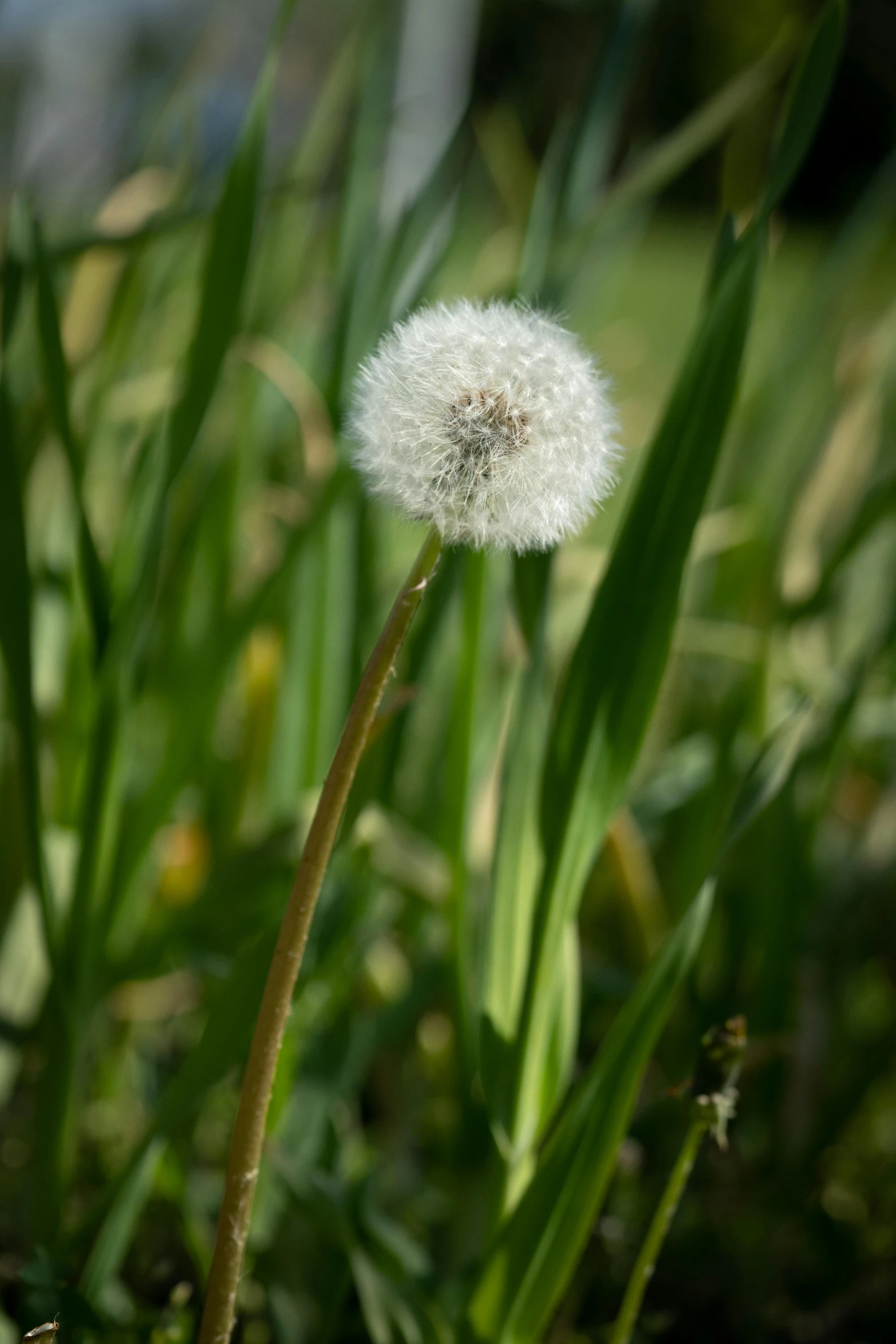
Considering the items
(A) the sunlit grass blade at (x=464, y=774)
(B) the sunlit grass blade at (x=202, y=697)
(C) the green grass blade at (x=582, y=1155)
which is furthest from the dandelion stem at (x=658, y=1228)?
(B) the sunlit grass blade at (x=202, y=697)

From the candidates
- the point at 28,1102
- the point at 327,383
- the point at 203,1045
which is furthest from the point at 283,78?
the point at 203,1045

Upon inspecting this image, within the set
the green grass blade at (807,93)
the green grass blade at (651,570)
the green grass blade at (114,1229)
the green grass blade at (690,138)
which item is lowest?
the green grass blade at (114,1229)

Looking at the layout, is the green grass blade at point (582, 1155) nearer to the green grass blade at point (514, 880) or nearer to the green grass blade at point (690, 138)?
the green grass blade at point (514, 880)

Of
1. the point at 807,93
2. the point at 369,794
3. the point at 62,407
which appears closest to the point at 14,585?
the point at 62,407

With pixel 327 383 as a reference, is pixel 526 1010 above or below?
below

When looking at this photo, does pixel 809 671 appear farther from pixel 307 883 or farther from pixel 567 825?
pixel 307 883

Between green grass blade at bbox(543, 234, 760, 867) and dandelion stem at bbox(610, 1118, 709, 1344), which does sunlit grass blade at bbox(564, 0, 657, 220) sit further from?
dandelion stem at bbox(610, 1118, 709, 1344)

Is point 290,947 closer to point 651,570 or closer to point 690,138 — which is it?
point 651,570
